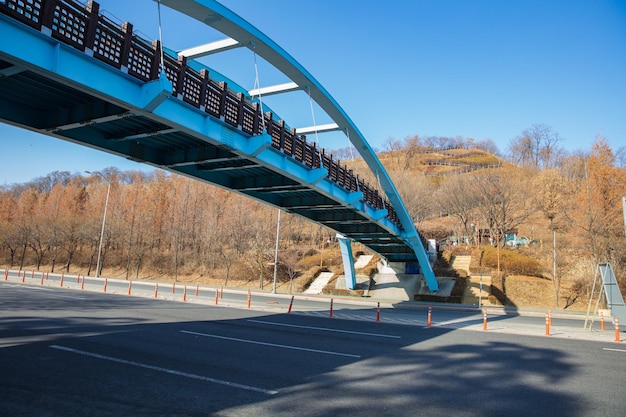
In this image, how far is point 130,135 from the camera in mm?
12930

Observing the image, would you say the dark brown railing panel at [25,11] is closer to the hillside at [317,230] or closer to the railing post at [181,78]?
the railing post at [181,78]

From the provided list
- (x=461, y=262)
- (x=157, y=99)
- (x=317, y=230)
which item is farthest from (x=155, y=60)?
(x=317, y=230)

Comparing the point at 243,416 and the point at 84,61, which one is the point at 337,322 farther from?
the point at 84,61

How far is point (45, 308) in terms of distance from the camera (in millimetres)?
17641

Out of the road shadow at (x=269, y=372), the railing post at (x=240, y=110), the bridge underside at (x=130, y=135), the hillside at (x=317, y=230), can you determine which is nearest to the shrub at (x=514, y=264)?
the hillside at (x=317, y=230)

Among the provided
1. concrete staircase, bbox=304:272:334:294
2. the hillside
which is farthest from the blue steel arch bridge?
the hillside

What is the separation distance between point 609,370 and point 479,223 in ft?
160

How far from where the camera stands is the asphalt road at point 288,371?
595cm

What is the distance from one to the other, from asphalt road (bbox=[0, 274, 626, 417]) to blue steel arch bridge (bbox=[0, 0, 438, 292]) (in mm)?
6076

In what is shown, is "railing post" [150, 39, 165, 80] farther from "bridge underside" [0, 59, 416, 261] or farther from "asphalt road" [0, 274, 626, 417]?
"asphalt road" [0, 274, 626, 417]

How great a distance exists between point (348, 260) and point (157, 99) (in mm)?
27034

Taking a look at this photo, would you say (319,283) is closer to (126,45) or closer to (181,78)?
(181,78)

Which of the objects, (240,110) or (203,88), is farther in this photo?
(240,110)

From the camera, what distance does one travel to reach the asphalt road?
595 centimetres
